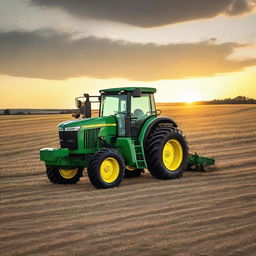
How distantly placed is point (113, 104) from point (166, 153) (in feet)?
5.40

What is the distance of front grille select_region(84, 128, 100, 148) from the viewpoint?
10.8m

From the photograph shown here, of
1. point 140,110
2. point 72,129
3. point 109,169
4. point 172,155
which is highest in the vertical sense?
point 140,110

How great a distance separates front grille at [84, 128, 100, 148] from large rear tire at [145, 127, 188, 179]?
114 cm

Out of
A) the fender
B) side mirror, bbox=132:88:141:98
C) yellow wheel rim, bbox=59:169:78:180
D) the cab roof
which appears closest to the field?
yellow wheel rim, bbox=59:169:78:180

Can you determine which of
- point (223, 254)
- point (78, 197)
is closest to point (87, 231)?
point (223, 254)

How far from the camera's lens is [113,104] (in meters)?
11.3

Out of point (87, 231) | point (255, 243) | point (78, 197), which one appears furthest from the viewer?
point (78, 197)

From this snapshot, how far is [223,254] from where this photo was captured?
5660mm

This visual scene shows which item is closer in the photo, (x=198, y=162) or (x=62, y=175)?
(x=62, y=175)

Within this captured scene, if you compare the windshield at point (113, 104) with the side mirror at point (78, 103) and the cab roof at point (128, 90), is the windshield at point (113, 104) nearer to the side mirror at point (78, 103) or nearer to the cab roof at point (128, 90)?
the cab roof at point (128, 90)

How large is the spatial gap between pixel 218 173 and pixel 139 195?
346cm

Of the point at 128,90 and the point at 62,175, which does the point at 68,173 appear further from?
the point at 128,90

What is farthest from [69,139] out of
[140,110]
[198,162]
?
[198,162]

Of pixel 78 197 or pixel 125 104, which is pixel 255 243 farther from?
pixel 125 104
